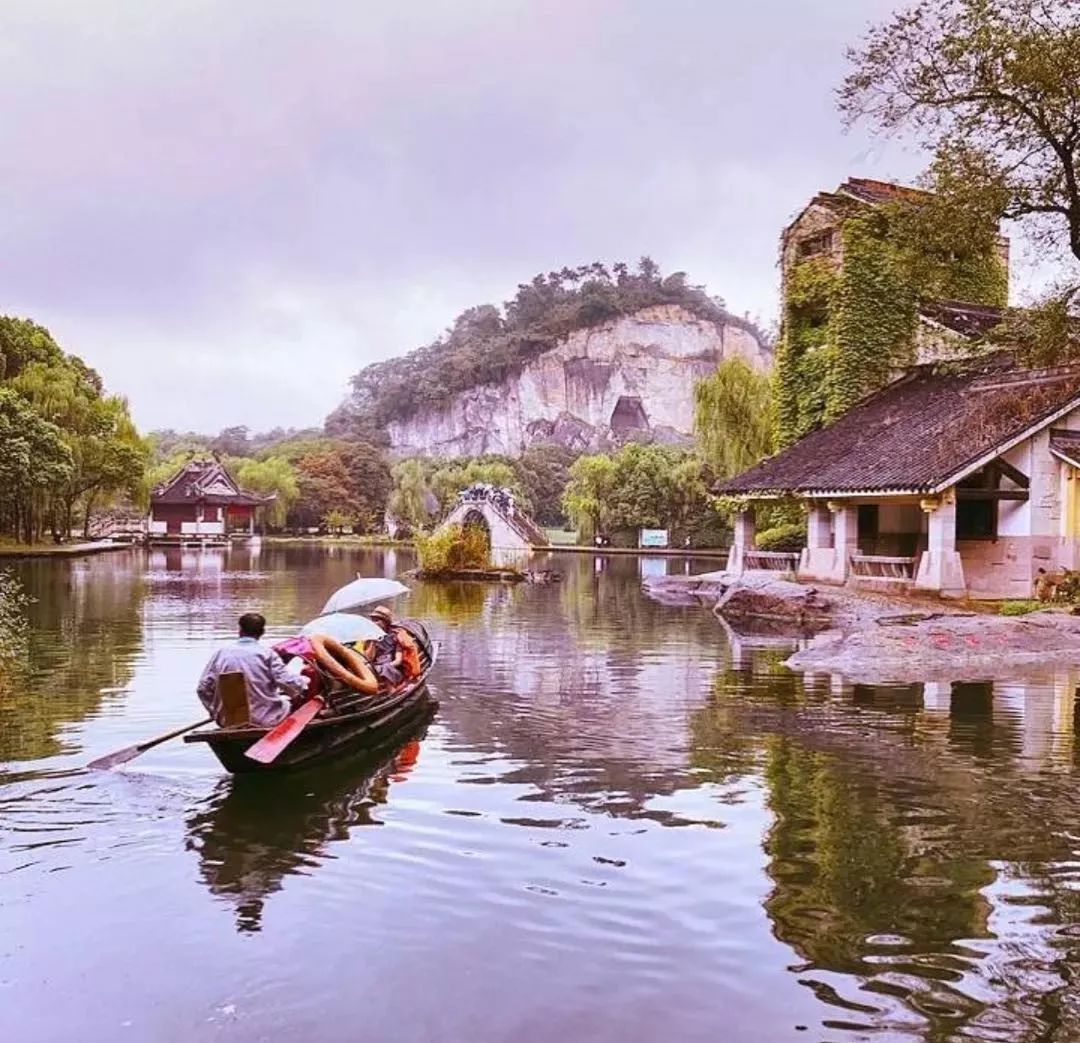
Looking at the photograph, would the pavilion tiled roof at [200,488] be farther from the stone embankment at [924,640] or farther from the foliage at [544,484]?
the stone embankment at [924,640]

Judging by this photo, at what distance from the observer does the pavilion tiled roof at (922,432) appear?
73.6ft

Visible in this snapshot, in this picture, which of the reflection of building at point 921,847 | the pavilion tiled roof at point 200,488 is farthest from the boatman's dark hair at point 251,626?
the pavilion tiled roof at point 200,488

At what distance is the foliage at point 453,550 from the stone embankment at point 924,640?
→ 17.3 meters

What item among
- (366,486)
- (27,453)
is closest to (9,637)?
(27,453)

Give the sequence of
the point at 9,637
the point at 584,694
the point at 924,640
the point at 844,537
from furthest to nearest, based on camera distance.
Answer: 1. the point at 844,537
2. the point at 924,640
3. the point at 9,637
4. the point at 584,694

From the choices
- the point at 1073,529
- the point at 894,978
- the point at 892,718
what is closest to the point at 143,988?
the point at 894,978

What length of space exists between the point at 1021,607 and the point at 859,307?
38.5ft

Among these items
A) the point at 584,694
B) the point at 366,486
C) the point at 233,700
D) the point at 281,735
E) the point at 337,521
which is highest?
the point at 366,486

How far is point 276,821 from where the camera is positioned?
8.27 meters

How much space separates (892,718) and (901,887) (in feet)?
18.3

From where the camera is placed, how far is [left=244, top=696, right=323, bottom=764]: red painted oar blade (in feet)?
28.4

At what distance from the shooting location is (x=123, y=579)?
111 ft

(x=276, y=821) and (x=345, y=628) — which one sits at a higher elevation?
(x=345, y=628)

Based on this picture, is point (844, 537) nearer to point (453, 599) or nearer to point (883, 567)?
point (883, 567)
